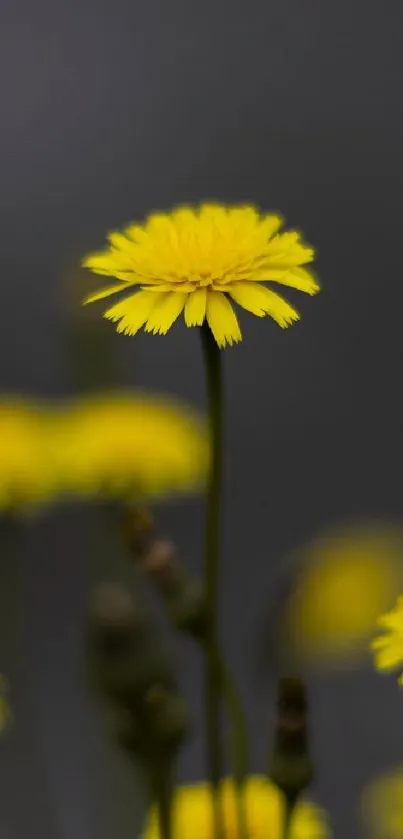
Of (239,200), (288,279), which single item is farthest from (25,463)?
(239,200)

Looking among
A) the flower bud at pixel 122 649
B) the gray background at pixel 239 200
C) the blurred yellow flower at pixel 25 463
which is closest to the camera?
the flower bud at pixel 122 649

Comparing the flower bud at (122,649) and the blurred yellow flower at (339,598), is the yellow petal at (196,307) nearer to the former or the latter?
the flower bud at (122,649)

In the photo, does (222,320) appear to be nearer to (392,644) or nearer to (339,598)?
(392,644)

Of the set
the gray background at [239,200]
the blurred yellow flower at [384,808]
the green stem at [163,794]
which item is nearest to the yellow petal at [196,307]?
the green stem at [163,794]

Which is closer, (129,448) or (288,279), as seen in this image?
(288,279)

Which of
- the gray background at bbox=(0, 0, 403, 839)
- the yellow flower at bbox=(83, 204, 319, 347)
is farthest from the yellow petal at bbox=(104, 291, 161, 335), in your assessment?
the gray background at bbox=(0, 0, 403, 839)

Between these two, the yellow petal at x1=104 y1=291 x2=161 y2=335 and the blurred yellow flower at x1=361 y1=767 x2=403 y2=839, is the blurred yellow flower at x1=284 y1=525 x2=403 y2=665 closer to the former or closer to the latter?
the blurred yellow flower at x1=361 y1=767 x2=403 y2=839
